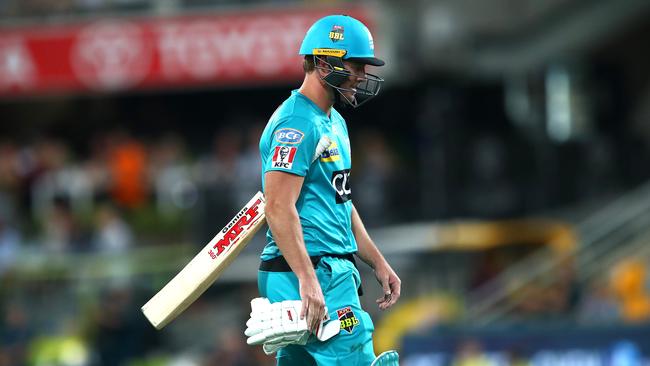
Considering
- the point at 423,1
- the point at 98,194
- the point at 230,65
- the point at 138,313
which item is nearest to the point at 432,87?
the point at 423,1

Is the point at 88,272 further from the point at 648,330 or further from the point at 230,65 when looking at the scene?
the point at 648,330

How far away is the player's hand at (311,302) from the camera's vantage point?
580cm

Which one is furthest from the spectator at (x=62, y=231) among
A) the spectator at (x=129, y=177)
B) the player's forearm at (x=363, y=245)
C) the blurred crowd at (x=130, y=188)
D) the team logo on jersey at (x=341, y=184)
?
the team logo on jersey at (x=341, y=184)

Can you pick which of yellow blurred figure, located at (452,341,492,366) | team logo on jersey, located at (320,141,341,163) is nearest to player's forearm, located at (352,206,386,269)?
team logo on jersey, located at (320,141,341,163)

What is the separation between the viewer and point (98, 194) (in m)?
18.8

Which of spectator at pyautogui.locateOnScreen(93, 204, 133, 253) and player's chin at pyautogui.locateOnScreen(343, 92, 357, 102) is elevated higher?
player's chin at pyautogui.locateOnScreen(343, 92, 357, 102)

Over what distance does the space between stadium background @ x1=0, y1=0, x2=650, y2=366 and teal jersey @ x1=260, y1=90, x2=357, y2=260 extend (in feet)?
20.9

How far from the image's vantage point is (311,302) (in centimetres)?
580

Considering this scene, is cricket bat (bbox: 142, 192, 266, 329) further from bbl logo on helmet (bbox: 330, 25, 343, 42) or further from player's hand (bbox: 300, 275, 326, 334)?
bbl logo on helmet (bbox: 330, 25, 343, 42)

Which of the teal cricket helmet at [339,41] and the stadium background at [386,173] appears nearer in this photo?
the teal cricket helmet at [339,41]

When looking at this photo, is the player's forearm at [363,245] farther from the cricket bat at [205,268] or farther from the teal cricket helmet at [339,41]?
the teal cricket helmet at [339,41]

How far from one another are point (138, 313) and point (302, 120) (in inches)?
382

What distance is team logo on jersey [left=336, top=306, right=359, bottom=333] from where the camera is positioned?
6012mm

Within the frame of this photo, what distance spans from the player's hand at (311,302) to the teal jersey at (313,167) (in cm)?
29
